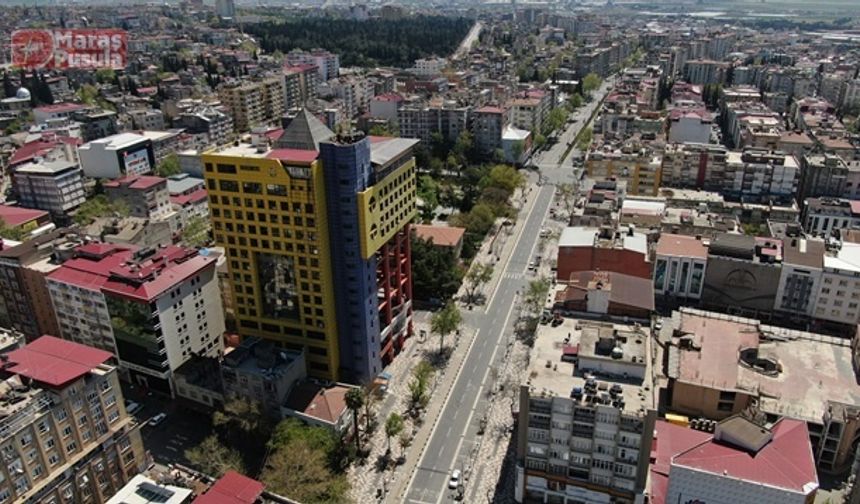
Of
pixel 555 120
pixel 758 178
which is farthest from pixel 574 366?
pixel 555 120

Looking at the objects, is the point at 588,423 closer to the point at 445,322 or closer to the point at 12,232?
the point at 445,322

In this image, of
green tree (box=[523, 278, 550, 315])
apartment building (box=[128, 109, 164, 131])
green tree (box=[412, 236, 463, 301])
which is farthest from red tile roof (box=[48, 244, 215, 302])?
apartment building (box=[128, 109, 164, 131])

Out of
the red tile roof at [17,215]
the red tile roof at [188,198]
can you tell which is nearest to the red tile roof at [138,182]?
the red tile roof at [188,198]

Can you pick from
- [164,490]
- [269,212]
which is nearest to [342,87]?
[269,212]

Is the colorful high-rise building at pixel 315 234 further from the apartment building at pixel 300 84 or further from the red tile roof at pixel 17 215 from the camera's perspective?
the apartment building at pixel 300 84

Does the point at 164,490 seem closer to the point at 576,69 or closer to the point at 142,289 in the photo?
the point at 142,289
